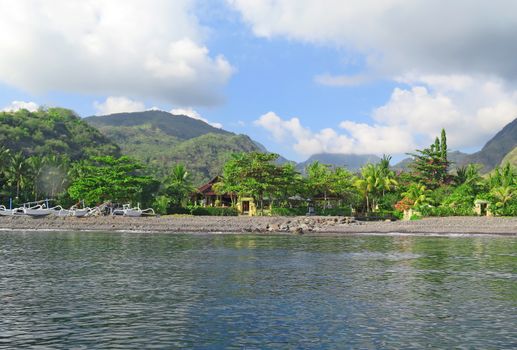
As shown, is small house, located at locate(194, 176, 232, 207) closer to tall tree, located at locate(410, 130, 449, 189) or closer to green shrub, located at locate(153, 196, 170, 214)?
green shrub, located at locate(153, 196, 170, 214)

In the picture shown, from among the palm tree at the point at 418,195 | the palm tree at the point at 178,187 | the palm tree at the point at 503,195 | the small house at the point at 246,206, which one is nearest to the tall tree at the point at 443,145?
the palm tree at the point at 418,195

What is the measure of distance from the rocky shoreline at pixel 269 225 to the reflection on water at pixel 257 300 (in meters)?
24.9

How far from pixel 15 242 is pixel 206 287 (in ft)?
101

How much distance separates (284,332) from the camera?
1465cm

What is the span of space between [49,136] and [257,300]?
150m

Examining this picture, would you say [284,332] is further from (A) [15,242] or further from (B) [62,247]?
(A) [15,242]

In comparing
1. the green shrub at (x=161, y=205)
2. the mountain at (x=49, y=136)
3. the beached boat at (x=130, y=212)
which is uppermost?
the mountain at (x=49, y=136)

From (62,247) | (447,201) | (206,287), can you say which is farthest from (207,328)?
(447,201)

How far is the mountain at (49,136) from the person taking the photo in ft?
450

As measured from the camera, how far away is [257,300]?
19406 millimetres

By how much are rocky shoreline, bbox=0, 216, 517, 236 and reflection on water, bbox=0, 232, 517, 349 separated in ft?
81.7

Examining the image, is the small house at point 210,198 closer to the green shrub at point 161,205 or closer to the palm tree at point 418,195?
the green shrub at point 161,205

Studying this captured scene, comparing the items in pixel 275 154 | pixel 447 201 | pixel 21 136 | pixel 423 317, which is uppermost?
pixel 21 136

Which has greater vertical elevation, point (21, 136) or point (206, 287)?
point (21, 136)
